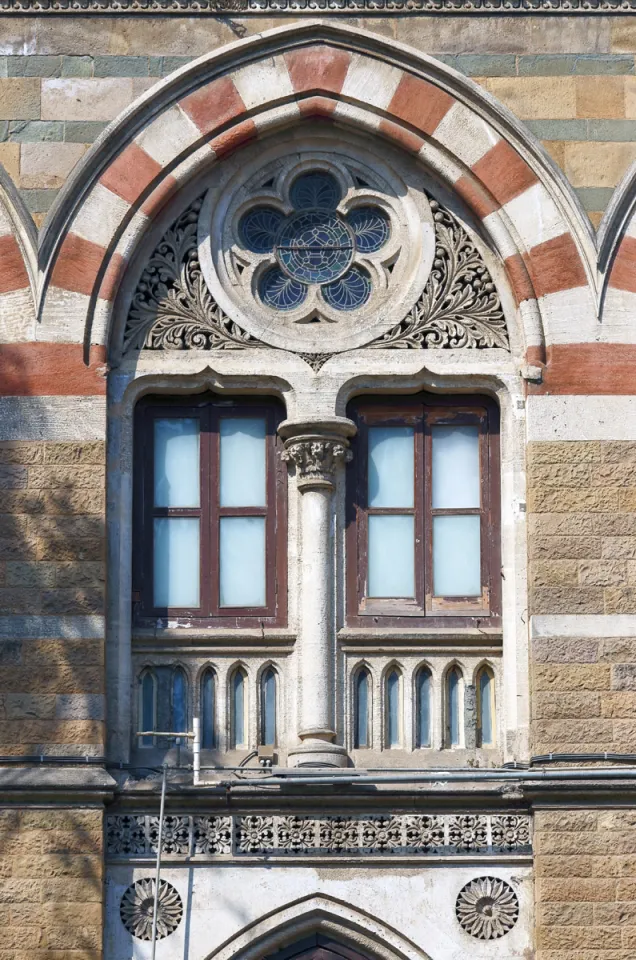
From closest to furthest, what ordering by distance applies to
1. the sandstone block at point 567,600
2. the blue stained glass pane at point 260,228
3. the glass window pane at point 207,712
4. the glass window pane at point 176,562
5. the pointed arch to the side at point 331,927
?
the pointed arch to the side at point 331,927
the sandstone block at point 567,600
the glass window pane at point 207,712
the glass window pane at point 176,562
the blue stained glass pane at point 260,228

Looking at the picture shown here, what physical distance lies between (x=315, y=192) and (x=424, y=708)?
3.75 meters

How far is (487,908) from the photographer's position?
18.1m

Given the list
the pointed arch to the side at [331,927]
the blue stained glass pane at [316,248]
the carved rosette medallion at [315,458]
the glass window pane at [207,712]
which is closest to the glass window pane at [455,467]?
the carved rosette medallion at [315,458]

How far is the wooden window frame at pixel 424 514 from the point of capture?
18812mm

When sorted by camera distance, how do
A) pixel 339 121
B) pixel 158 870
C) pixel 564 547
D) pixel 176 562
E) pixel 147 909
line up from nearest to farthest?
pixel 158 870 → pixel 147 909 → pixel 564 547 → pixel 176 562 → pixel 339 121

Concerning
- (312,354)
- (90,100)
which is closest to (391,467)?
(312,354)

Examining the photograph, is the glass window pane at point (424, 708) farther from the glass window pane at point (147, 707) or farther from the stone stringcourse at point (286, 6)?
the stone stringcourse at point (286, 6)

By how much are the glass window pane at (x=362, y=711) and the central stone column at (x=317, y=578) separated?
19 centimetres

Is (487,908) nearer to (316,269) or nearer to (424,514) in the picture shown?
(424,514)

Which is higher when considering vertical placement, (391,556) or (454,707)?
(391,556)

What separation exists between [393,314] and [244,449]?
1.41 m

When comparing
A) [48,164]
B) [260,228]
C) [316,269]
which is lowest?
[316,269]

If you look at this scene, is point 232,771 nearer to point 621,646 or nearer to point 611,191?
point 621,646

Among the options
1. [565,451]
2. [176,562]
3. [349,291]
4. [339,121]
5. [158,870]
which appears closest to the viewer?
[158,870]
